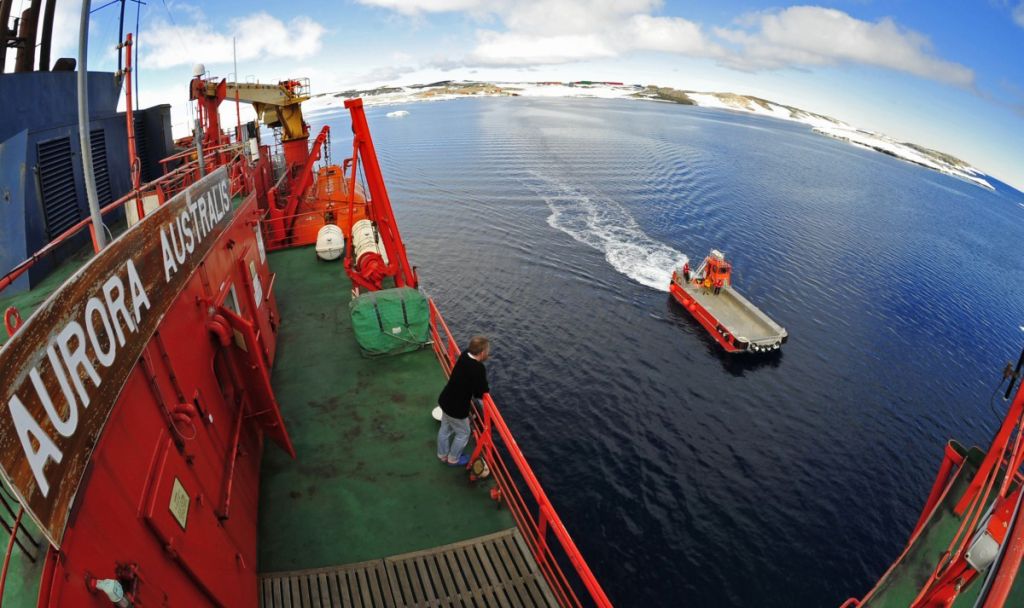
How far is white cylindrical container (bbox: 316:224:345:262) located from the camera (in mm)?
17281

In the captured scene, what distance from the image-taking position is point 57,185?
968cm

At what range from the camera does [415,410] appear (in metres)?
9.80

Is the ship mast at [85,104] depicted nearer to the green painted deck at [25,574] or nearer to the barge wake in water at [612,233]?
the green painted deck at [25,574]

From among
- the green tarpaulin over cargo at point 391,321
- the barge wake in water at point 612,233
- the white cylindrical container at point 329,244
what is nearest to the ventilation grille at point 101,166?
the white cylindrical container at point 329,244

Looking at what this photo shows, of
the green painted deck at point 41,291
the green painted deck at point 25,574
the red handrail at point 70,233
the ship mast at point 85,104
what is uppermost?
the ship mast at point 85,104

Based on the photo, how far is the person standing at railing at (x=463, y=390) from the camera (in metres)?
6.99

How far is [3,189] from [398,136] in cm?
9156

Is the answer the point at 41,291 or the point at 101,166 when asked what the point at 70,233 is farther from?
the point at 101,166

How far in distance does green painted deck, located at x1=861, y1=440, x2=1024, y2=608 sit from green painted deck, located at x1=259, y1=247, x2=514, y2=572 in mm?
5768

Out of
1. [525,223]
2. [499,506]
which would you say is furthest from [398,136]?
[499,506]

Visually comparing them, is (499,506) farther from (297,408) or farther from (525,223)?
(525,223)

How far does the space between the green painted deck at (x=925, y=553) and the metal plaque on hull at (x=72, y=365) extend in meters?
9.80

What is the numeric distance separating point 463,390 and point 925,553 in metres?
7.36

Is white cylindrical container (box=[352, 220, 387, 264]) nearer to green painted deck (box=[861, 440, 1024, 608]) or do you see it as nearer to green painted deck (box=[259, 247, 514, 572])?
green painted deck (box=[259, 247, 514, 572])
